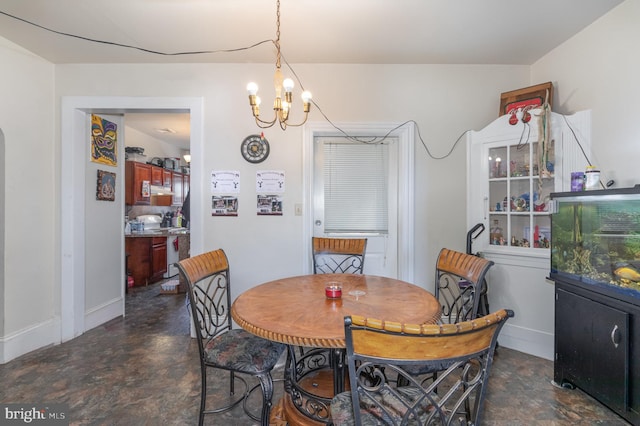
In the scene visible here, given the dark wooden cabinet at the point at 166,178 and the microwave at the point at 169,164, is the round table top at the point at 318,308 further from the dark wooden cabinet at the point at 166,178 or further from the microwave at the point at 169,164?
the microwave at the point at 169,164

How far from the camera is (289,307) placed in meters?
1.43

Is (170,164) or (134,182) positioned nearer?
(134,182)

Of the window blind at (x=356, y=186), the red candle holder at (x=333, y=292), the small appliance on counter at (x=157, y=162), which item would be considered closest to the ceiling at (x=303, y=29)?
the window blind at (x=356, y=186)

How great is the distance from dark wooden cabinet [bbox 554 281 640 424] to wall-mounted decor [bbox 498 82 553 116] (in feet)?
5.16

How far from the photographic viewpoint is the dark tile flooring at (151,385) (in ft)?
5.74

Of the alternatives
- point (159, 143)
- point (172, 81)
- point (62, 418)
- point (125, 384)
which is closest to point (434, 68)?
point (172, 81)

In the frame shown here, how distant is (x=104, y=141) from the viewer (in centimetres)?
315

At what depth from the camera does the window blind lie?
306 cm

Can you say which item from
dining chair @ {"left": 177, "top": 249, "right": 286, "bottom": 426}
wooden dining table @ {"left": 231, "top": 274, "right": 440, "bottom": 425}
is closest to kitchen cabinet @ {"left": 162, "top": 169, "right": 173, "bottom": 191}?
dining chair @ {"left": 177, "top": 249, "right": 286, "bottom": 426}

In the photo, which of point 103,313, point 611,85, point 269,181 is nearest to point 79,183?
point 103,313

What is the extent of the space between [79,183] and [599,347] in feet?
14.2

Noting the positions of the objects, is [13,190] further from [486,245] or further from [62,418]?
[486,245]

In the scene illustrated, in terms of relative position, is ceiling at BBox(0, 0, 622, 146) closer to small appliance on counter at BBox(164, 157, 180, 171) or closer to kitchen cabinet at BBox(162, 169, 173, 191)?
kitchen cabinet at BBox(162, 169, 173, 191)

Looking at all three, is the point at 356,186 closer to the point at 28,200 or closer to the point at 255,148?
the point at 255,148
